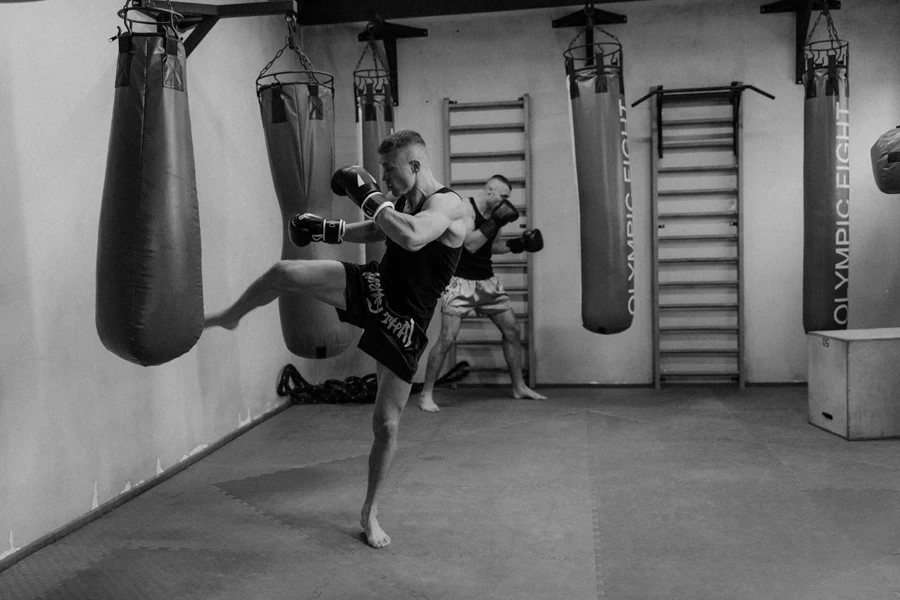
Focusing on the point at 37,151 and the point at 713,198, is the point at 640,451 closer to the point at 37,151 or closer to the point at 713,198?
the point at 713,198

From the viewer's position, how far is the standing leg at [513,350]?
5.77 m

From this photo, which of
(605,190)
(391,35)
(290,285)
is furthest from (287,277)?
(391,35)

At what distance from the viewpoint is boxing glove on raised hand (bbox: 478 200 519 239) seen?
17.0 feet

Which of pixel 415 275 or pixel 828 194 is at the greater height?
pixel 828 194

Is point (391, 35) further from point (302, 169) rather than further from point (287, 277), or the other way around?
point (287, 277)

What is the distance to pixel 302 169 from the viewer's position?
3480 mm

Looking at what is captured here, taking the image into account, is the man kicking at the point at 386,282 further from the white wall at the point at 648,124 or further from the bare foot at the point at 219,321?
the white wall at the point at 648,124

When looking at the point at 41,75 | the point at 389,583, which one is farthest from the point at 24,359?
the point at 389,583

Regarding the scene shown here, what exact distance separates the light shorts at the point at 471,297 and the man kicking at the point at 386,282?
254cm

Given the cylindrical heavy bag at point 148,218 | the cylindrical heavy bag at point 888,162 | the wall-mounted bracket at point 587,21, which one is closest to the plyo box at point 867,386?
the cylindrical heavy bag at point 888,162

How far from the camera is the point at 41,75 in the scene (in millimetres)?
3236

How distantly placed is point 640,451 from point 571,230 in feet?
8.17

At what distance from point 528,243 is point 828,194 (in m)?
1.96

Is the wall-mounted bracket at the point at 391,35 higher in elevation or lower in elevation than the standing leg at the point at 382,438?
higher
